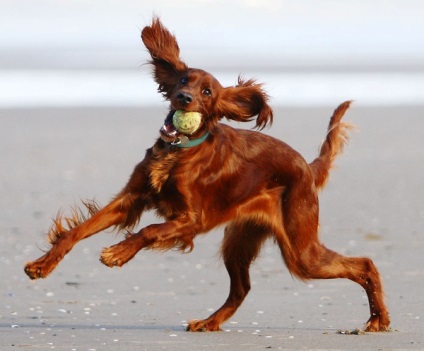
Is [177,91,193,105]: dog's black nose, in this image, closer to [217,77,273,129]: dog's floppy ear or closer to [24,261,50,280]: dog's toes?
[217,77,273,129]: dog's floppy ear

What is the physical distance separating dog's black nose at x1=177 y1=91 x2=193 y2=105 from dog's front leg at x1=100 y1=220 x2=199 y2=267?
563 millimetres

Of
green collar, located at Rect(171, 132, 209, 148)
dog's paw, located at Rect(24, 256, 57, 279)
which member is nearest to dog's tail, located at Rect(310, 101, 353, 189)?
green collar, located at Rect(171, 132, 209, 148)

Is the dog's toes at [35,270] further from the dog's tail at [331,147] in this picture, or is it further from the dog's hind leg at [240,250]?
the dog's tail at [331,147]

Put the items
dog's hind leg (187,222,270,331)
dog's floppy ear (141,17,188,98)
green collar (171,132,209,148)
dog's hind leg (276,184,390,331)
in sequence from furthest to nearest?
dog's hind leg (187,222,270,331), dog's hind leg (276,184,390,331), dog's floppy ear (141,17,188,98), green collar (171,132,209,148)

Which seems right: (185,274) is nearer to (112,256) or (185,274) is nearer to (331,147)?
(331,147)

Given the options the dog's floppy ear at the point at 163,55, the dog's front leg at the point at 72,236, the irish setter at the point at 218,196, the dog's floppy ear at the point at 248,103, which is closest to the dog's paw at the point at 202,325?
the irish setter at the point at 218,196

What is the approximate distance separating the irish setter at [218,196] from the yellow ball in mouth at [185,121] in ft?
0.06

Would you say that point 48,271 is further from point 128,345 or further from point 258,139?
point 258,139

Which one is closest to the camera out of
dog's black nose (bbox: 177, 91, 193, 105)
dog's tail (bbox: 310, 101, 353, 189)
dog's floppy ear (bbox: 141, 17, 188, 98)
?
dog's black nose (bbox: 177, 91, 193, 105)

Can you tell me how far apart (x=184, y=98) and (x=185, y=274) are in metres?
2.29

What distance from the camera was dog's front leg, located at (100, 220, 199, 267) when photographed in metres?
5.81

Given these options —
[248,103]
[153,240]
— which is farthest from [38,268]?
[248,103]

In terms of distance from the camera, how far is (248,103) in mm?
6375

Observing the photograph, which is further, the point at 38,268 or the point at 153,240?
the point at 153,240
